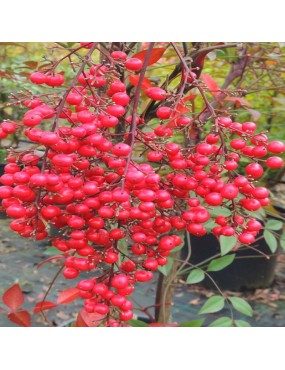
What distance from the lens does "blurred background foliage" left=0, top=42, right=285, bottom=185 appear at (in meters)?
0.79

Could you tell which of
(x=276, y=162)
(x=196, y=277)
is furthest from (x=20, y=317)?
(x=276, y=162)

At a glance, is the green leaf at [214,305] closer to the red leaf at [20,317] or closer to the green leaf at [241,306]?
the green leaf at [241,306]

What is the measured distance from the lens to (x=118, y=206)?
41cm

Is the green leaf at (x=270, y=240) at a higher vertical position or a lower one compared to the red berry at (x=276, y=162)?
lower

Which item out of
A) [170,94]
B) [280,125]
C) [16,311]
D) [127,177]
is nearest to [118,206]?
[127,177]

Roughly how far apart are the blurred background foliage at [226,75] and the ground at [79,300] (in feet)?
1.61

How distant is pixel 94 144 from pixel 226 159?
5.3 inches

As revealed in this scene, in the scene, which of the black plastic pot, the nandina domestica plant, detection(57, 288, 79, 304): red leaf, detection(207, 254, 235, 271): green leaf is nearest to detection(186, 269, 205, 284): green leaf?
detection(207, 254, 235, 271): green leaf

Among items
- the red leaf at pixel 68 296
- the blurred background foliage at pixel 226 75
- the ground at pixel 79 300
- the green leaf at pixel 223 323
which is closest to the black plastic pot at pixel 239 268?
the ground at pixel 79 300

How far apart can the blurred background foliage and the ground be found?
49 cm

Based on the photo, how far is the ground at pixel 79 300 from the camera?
5.49 feet

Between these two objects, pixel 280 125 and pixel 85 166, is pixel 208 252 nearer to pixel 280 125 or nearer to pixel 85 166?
pixel 280 125

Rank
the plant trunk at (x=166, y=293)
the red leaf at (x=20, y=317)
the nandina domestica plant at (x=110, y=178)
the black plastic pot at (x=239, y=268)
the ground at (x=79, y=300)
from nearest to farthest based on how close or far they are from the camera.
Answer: the nandina domestica plant at (x=110, y=178) → the red leaf at (x=20, y=317) → the plant trunk at (x=166, y=293) → the ground at (x=79, y=300) → the black plastic pot at (x=239, y=268)

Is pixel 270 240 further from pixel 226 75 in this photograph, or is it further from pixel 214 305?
pixel 226 75
